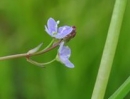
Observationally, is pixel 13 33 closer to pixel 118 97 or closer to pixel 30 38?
pixel 30 38

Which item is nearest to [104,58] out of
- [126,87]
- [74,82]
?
[126,87]

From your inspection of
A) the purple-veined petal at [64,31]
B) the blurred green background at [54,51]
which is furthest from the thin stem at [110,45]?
the blurred green background at [54,51]

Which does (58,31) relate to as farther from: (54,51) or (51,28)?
(54,51)

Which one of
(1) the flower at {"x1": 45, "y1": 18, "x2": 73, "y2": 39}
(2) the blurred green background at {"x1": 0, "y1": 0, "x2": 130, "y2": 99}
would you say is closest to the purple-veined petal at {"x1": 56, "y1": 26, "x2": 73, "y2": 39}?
(1) the flower at {"x1": 45, "y1": 18, "x2": 73, "y2": 39}

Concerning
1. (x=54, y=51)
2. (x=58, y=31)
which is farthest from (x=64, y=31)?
(x=54, y=51)

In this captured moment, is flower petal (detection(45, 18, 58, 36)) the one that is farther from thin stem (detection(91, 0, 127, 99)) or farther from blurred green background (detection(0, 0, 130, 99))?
blurred green background (detection(0, 0, 130, 99))
